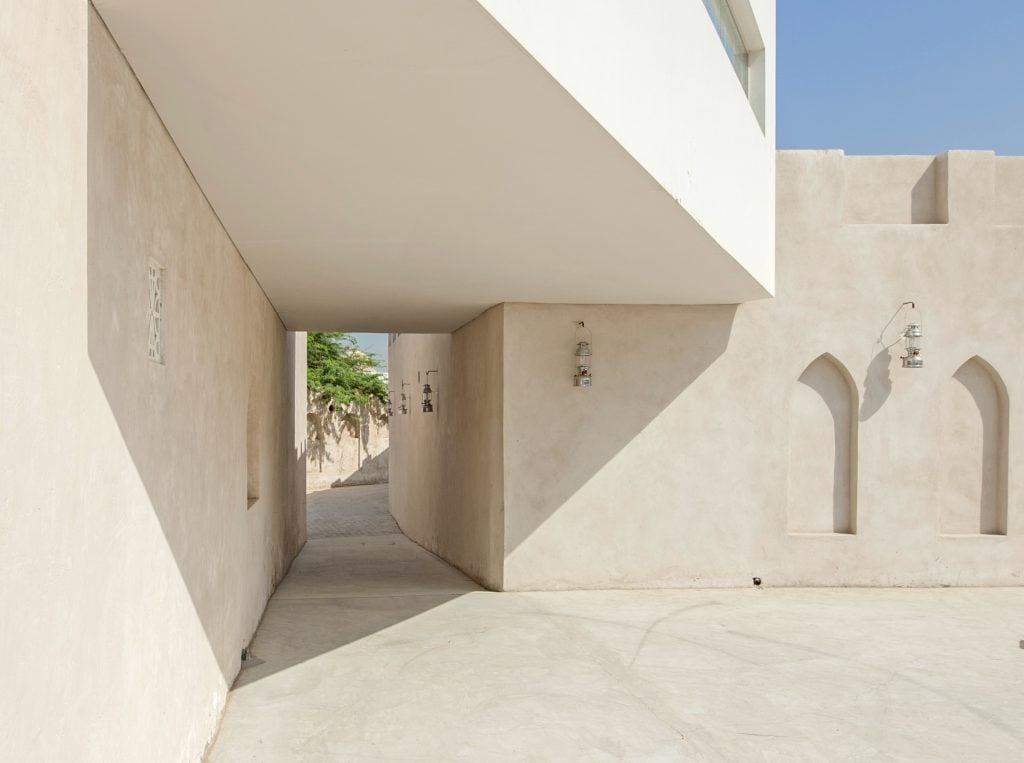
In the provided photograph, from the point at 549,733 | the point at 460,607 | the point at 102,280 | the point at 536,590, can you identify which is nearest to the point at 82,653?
the point at 102,280

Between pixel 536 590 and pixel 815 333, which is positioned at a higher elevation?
pixel 815 333

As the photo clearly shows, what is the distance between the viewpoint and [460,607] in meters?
7.27

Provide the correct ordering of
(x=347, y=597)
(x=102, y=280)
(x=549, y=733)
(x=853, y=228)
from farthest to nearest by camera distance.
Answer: (x=853, y=228), (x=347, y=597), (x=549, y=733), (x=102, y=280)

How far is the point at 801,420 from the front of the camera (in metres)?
8.38

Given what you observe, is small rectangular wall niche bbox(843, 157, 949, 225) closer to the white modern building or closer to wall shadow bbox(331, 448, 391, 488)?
the white modern building

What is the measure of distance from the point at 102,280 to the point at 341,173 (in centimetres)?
170

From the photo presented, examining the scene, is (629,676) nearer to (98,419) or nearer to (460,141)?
(460,141)

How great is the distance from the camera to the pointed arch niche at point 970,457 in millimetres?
8438

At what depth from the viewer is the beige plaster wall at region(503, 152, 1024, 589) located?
8.04 metres

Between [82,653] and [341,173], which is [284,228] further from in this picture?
[82,653]

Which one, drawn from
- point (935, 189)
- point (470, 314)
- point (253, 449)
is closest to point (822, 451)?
point (935, 189)

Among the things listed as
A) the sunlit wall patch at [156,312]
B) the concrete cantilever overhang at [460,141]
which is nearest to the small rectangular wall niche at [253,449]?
the concrete cantilever overhang at [460,141]

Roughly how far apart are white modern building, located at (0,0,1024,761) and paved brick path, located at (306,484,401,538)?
14.0ft

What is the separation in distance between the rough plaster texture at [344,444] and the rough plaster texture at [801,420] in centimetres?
1761
